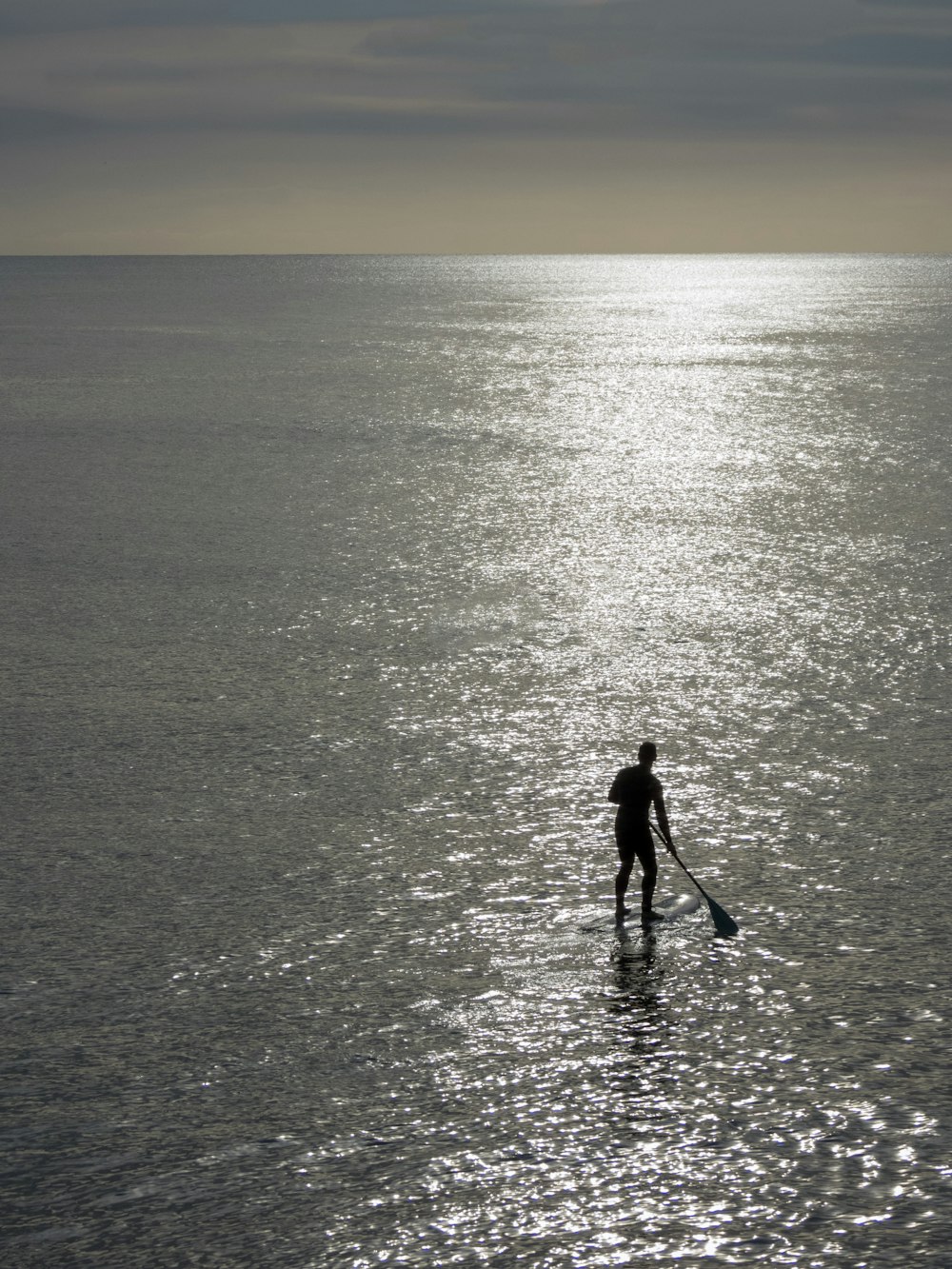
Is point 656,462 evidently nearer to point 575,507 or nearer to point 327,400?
point 575,507

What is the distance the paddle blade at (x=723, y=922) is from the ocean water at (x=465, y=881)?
235 millimetres

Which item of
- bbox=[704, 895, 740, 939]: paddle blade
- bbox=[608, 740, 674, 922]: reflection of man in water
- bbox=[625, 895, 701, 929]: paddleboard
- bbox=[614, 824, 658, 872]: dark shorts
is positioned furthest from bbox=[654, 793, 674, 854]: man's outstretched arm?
bbox=[625, 895, 701, 929]: paddleboard

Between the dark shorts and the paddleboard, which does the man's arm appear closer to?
the dark shorts

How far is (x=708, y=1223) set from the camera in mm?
12266

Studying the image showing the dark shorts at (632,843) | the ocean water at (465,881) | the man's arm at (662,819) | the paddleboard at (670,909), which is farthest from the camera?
the paddleboard at (670,909)

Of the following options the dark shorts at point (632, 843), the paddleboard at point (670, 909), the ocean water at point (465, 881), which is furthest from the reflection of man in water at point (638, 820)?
the ocean water at point (465, 881)

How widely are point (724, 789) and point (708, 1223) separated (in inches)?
420

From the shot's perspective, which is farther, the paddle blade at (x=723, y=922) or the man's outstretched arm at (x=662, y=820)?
the paddle blade at (x=723, y=922)

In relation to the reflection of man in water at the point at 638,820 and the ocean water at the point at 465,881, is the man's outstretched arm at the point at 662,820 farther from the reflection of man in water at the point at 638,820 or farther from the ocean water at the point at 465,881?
the ocean water at the point at 465,881

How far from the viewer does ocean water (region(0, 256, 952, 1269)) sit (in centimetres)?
1271

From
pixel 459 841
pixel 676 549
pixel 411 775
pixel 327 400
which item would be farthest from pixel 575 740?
pixel 327 400

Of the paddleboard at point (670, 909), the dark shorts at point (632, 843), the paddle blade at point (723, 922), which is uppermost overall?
the dark shorts at point (632, 843)

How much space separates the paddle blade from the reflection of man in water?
2.35 ft

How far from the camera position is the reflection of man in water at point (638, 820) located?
1700 centimetres
